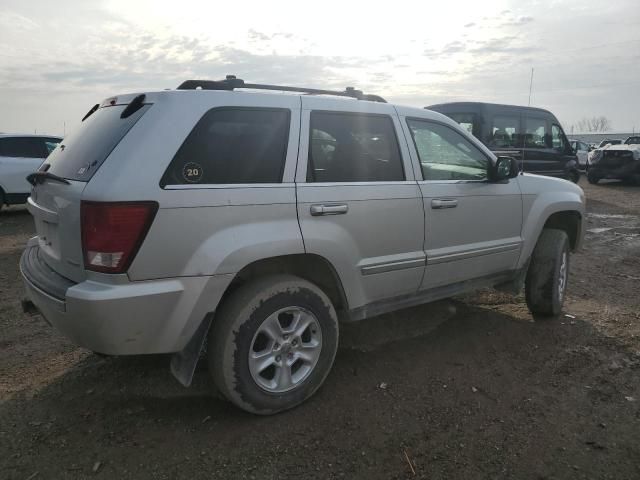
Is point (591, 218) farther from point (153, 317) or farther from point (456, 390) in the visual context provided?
point (153, 317)

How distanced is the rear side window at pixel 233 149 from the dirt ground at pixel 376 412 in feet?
4.65

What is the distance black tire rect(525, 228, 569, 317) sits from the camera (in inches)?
179

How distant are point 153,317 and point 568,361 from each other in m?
3.02

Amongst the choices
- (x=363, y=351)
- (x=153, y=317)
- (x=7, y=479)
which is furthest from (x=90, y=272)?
(x=363, y=351)

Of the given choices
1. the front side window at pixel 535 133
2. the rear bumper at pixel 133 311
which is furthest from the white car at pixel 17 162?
the front side window at pixel 535 133

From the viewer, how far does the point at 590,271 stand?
643 centimetres

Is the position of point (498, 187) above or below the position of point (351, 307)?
above

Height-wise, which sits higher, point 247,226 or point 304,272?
point 247,226

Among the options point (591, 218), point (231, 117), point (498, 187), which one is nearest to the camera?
point (231, 117)

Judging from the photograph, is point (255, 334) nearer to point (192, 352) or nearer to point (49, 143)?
point (192, 352)

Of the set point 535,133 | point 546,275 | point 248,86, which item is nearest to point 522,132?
point 535,133

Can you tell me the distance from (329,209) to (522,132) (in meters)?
10.1

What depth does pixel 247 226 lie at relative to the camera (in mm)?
2744

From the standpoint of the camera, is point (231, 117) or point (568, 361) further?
point (568, 361)
